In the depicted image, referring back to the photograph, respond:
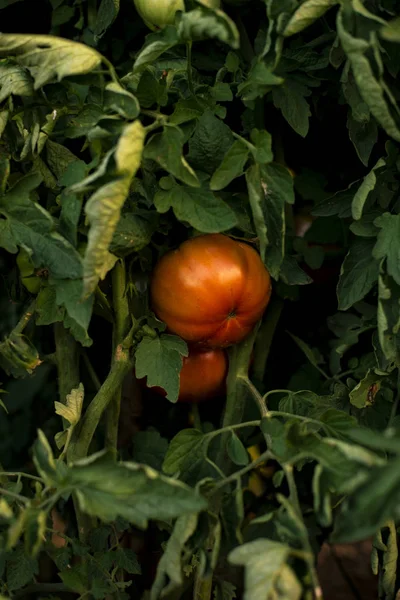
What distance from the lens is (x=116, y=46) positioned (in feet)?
3.12

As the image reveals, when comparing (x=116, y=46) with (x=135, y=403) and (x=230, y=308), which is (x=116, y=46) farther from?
(x=135, y=403)

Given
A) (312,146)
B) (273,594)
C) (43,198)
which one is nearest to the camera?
(273,594)

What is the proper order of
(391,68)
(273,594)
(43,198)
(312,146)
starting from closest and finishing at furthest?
(273,594)
(391,68)
(43,198)
(312,146)

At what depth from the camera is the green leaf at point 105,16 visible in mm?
834

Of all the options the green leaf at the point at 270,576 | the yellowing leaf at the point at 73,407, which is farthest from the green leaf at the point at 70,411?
the green leaf at the point at 270,576

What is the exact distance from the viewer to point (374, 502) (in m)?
0.46

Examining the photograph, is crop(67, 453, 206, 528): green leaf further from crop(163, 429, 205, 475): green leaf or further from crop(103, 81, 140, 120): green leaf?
crop(103, 81, 140, 120): green leaf

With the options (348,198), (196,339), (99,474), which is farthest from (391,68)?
(99,474)

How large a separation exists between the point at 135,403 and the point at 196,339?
0.25 m

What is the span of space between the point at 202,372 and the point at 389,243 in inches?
12.1

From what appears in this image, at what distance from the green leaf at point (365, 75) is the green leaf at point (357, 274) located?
7.1 inches

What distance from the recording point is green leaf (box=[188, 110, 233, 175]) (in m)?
0.73

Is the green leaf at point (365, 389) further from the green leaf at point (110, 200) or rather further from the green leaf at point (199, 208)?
the green leaf at point (110, 200)

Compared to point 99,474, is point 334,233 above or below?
below
